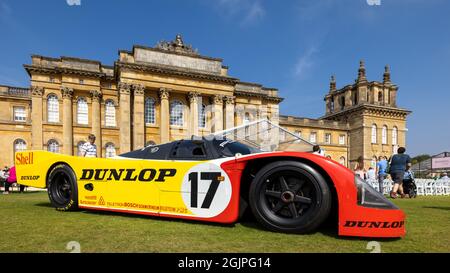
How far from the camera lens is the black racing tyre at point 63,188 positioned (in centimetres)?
464

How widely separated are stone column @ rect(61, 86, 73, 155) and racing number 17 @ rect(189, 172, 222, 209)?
27.0m

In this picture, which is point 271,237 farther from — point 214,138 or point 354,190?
point 214,138

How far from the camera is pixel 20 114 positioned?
28.0 m

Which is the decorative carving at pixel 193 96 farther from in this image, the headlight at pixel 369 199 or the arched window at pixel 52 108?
the headlight at pixel 369 199

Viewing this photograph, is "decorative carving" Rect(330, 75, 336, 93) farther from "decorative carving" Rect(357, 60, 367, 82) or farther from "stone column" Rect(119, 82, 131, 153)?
"stone column" Rect(119, 82, 131, 153)

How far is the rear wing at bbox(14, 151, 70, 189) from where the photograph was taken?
509cm

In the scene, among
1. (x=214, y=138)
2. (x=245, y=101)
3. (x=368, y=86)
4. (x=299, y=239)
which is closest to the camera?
(x=299, y=239)

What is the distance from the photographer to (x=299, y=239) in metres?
2.69

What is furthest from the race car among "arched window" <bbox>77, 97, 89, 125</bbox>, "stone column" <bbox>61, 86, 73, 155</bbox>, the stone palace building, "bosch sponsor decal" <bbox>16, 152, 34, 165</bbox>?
"arched window" <bbox>77, 97, 89, 125</bbox>

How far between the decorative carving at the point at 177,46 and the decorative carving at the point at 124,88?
6.18 meters

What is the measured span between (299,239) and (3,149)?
111 ft

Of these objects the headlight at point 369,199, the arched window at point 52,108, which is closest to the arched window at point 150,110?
the arched window at point 52,108
